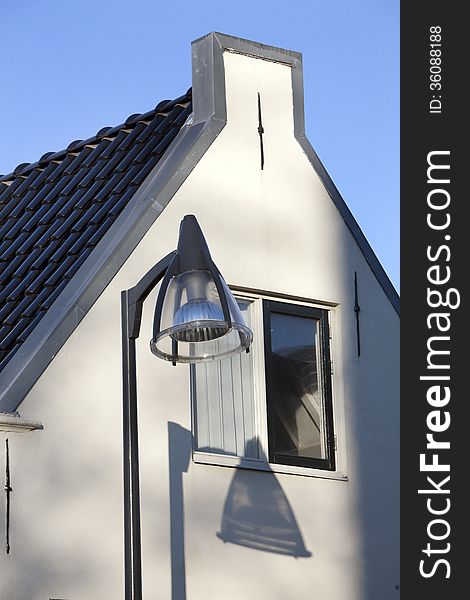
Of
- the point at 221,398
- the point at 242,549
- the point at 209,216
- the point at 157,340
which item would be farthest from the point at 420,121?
the point at 157,340

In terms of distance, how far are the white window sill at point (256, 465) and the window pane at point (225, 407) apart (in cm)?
9

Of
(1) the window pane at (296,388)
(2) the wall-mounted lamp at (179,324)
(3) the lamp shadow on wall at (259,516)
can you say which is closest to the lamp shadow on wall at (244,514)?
(3) the lamp shadow on wall at (259,516)

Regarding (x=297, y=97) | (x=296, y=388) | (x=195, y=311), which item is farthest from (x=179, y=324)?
(x=297, y=97)

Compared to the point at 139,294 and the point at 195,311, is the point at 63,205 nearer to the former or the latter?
the point at 139,294

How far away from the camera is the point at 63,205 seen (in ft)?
37.3

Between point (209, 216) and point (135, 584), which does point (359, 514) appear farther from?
point (135, 584)

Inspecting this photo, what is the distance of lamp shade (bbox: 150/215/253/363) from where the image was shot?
651 centimetres

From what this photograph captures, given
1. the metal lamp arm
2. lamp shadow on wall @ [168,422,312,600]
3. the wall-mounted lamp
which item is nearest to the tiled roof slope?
lamp shadow on wall @ [168,422,312,600]

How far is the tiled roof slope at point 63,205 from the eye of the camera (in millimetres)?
10086

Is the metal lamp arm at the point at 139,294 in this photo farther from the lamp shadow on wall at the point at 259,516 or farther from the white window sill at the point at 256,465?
the lamp shadow on wall at the point at 259,516

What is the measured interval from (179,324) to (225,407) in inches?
157

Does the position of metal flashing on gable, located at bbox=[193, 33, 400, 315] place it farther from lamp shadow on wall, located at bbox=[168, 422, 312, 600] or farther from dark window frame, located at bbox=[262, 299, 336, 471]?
lamp shadow on wall, located at bbox=[168, 422, 312, 600]

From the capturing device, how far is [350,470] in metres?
11.1

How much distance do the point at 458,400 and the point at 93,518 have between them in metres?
2.86
